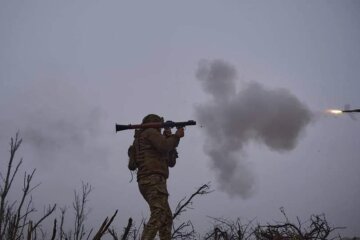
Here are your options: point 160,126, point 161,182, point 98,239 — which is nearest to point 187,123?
point 160,126

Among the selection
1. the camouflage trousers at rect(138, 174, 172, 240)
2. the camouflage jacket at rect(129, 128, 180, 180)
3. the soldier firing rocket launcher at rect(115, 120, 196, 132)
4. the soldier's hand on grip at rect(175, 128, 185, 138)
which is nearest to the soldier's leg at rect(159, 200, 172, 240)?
the camouflage trousers at rect(138, 174, 172, 240)

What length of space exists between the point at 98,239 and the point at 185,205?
23.5 feet

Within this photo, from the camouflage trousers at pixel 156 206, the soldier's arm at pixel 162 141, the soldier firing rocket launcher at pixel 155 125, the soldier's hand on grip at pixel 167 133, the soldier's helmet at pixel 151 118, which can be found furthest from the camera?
the soldier's helmet at pixel 151 118

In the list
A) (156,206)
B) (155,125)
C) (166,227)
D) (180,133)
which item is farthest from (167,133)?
(166,227)

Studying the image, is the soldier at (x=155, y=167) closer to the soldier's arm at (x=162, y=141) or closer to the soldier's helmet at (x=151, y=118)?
the soldier's arm at (x=162, y=141)

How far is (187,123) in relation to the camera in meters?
6.90

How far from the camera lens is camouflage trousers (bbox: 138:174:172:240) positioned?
4910 mm

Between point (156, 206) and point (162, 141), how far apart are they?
1085 mm

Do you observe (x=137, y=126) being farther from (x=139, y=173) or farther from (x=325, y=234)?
(x=325, y=234)

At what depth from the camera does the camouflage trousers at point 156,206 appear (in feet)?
16.1

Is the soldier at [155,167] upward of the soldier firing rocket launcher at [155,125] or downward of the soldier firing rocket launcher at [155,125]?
downward

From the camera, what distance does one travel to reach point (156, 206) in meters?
5.27

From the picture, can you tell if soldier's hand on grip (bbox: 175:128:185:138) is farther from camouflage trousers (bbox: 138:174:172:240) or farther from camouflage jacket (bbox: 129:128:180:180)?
camouflage trousers (bbox: 138:174:172:240)

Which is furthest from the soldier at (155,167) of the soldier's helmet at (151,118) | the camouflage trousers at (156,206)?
the soldier's helmet at (151,118)
